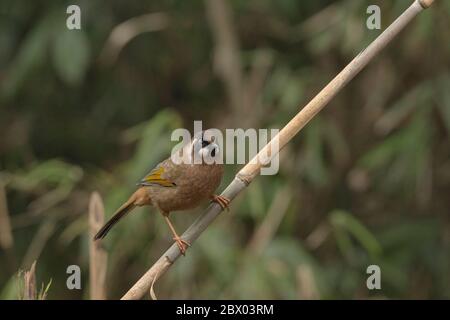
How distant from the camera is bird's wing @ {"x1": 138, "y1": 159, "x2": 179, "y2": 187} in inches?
149

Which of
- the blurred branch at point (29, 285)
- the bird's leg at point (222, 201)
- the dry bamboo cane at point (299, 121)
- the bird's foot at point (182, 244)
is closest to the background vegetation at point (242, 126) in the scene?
the bird's leg at point (222, 201)

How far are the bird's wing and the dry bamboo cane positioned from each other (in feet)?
2.31

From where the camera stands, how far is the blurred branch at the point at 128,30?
6691mm

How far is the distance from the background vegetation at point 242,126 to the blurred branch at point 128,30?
0.10ft

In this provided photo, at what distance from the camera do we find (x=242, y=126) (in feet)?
21.3

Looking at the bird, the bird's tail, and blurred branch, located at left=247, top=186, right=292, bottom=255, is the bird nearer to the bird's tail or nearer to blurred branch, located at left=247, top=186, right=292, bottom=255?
the bird's tail

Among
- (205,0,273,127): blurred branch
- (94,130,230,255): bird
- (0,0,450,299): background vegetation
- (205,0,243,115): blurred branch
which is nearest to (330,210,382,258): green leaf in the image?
(0,0,450,299): background vegetation

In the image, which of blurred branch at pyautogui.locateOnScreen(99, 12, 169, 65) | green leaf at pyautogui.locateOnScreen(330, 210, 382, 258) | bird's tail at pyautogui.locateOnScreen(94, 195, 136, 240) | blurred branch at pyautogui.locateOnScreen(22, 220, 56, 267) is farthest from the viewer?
blurred branch at pyautogui.locateOnScreen(99, 12, 169, 65)

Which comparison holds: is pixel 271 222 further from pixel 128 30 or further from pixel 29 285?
pixel 29 285

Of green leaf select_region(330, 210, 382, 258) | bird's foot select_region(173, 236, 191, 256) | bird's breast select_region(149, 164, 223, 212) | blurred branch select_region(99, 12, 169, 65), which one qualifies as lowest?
bird's foot select_region(173, 236, 191, 256)

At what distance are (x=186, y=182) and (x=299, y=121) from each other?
0.84m

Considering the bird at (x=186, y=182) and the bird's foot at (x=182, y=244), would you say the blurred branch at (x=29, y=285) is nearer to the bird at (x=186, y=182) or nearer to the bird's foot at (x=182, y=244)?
the bird's foot at (x=182, y=244)

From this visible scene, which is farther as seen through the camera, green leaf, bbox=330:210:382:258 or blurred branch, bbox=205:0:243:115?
blurred branch, bbox=205:0:243:115

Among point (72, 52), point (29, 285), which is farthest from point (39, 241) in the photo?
point (29, 285)
